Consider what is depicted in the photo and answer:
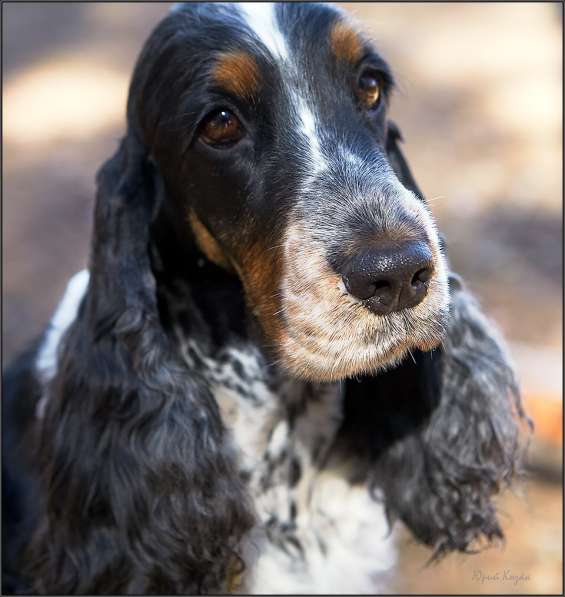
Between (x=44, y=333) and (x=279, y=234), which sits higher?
(x=279, y=234)

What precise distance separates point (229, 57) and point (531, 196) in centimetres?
404

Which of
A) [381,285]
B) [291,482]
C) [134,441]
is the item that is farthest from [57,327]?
[381,285]

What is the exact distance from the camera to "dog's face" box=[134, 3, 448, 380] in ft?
7.67

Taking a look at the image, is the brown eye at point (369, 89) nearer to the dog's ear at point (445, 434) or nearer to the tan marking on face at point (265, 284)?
the tan marking on face at point (265, 284)

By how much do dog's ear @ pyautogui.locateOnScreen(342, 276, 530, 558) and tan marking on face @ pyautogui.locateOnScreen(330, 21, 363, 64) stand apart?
0.88 m

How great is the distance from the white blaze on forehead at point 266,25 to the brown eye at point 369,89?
250 mm

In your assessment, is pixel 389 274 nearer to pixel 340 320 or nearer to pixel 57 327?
pixel 340 320

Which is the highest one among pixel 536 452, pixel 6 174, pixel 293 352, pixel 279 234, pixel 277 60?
pixel 277 60

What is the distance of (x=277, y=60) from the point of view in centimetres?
264

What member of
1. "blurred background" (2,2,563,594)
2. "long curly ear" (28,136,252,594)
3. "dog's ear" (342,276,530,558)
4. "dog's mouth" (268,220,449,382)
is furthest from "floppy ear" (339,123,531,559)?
"dog's mouth" (268,220,449,382)

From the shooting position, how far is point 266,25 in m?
2.72

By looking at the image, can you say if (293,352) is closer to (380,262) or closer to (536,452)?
(380,262)

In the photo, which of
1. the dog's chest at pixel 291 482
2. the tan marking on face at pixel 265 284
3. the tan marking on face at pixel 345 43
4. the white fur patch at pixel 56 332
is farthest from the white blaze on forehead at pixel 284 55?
the white fur patch at pixel 56 332

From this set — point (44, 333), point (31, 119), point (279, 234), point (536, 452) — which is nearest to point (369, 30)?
point (279, 234)
